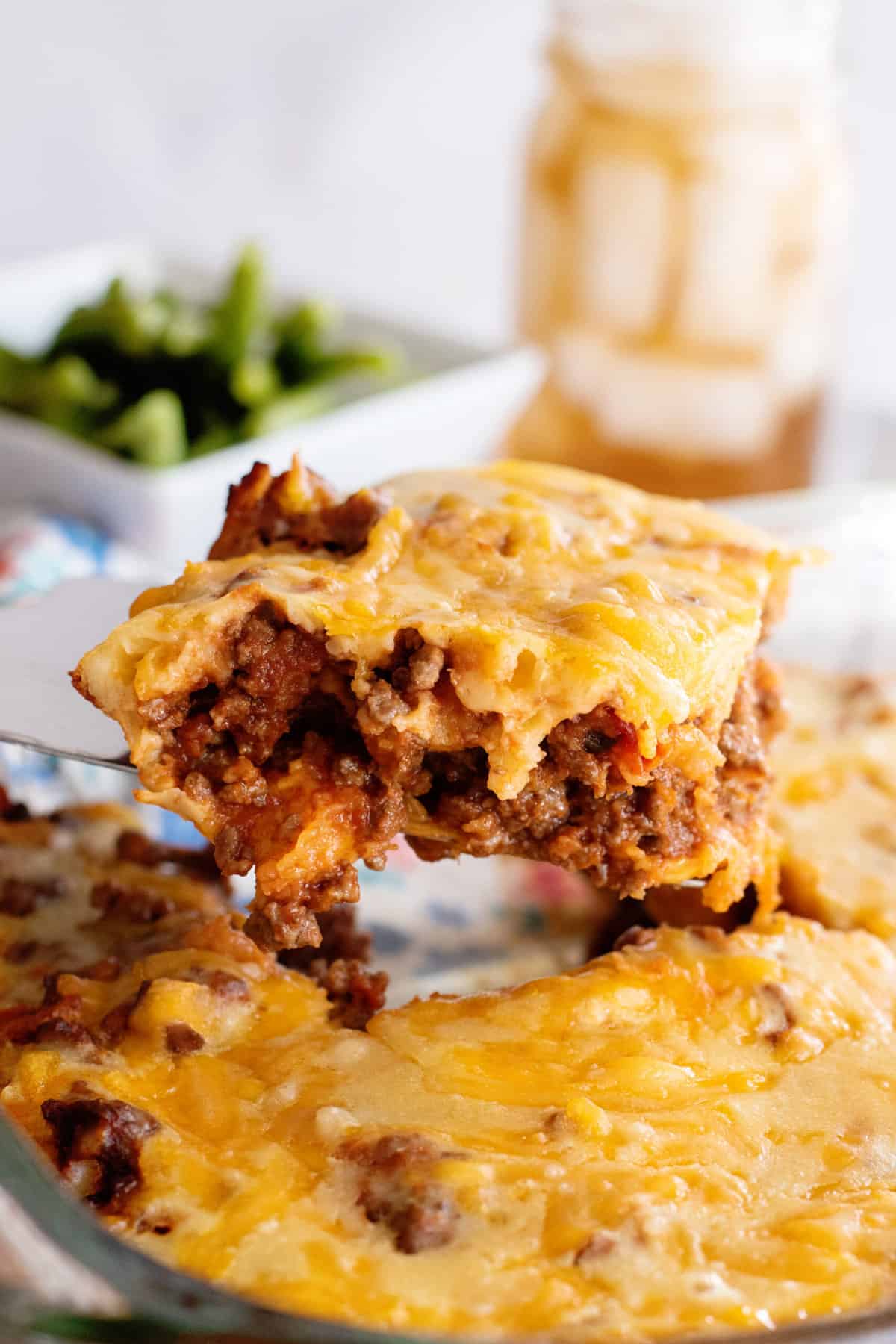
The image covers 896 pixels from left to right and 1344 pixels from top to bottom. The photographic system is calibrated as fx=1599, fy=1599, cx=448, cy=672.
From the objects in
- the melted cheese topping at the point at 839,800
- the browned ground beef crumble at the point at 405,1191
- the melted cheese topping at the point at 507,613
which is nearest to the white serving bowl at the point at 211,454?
the melted cheese topping at the point at 839,800

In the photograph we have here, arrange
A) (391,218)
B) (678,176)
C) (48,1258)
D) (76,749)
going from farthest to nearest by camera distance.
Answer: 1. (391,218)
2. (678,176)
3. (76,749)
4. (48,1258)

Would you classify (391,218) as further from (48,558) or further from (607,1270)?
(607,1270)

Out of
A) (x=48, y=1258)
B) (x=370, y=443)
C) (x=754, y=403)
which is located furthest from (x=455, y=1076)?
(x=754, y=403)

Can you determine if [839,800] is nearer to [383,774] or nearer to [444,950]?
[444,950]

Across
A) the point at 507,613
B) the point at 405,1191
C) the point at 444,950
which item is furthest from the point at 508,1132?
the point at 444,950

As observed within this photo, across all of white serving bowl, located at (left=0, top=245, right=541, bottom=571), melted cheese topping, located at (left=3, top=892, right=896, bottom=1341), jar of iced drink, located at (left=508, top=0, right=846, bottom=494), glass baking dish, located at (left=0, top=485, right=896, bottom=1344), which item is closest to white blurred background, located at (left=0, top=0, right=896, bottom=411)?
white serving bowl, located at (left=0, top=245, right=541, bottom=571)

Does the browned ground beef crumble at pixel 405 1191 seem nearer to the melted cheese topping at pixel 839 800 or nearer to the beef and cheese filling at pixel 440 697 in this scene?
the beef and cheese filling at pixel 440 697

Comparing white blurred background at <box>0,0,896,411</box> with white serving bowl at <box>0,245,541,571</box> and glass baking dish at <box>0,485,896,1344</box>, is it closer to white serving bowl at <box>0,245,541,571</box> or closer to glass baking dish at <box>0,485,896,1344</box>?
white serving bowl at <box>0,245,541,571</box>
